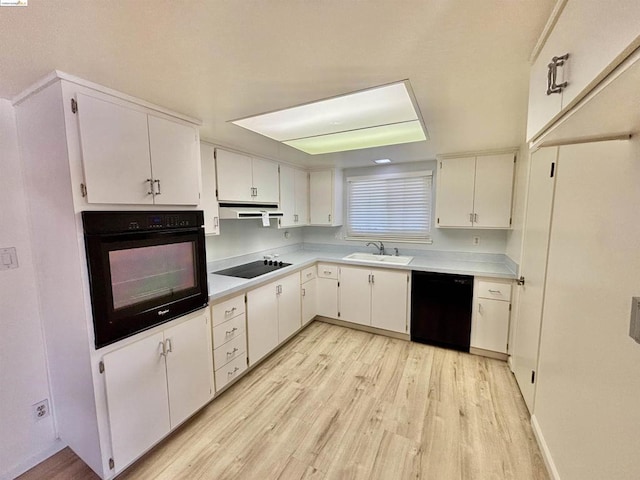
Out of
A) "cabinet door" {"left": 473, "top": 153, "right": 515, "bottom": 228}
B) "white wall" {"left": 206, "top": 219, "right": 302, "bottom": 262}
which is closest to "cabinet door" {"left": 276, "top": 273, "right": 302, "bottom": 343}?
"white wall" {"left": 206, "top": 219, "right": 302, "bottom": 262}

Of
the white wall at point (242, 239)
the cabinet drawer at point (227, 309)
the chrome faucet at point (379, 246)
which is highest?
the white wall at point (242, 239)

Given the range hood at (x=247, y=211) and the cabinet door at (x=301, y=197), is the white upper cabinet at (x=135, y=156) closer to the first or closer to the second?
the range hood at (x=247, y=211)

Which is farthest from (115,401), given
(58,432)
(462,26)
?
(462,26)

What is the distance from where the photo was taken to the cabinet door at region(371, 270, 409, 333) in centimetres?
314

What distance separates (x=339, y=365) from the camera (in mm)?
2717

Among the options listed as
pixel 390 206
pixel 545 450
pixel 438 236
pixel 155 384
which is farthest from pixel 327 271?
pixel 545 450

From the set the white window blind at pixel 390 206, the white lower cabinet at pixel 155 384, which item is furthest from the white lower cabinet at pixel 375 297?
the white lower cabinet at pixel 155 384

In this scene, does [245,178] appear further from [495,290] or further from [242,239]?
[495,290]

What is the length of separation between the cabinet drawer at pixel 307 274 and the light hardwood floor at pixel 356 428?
977mm

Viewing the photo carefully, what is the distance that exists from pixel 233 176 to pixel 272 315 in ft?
4.96

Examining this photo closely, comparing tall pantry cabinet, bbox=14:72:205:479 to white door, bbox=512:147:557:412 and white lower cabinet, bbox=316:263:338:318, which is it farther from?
white door, bbox=512:147:557:412

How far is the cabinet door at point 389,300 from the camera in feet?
→ 10.3

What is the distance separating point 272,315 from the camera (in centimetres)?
282

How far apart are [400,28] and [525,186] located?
2.10 m
